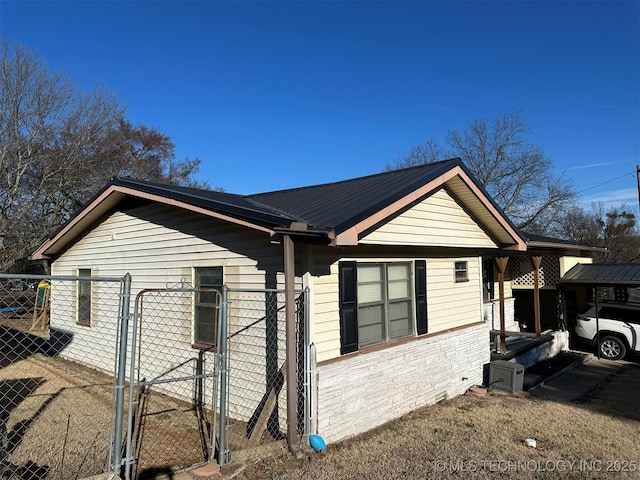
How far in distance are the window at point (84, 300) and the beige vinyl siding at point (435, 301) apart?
21.8ft

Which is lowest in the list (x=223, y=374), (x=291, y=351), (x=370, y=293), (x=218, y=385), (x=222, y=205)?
(x=218, y=385)

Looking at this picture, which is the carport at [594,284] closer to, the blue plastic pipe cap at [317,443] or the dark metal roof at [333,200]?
the dark metal roof at [333,200]

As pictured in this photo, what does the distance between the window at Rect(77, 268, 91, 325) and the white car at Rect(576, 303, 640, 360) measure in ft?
42.5

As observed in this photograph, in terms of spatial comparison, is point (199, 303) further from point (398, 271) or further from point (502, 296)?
point (502, 296)

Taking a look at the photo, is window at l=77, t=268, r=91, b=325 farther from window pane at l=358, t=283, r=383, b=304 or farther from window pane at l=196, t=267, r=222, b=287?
window pane at l=358, t=283, r=383, b=304

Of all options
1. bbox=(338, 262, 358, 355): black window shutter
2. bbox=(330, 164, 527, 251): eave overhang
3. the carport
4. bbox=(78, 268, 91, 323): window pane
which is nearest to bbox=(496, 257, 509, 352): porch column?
bbox=(330, 164, 527, 251): eave overhang

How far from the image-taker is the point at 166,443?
526cm

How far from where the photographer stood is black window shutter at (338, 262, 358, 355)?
5.80 meters

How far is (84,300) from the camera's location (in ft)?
32.8

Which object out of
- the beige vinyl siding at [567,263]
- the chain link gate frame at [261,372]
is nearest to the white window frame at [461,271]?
the chain link gate frame at [261,372]

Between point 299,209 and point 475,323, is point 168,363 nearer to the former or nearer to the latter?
point 299,209

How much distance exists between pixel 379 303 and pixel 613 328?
28.8ft

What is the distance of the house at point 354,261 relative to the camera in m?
5.43

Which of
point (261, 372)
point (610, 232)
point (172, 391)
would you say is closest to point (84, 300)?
point (172, 391)
